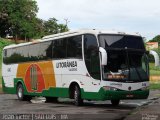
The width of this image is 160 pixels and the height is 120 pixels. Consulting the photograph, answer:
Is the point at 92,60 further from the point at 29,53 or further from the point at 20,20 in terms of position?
the point at 20,20

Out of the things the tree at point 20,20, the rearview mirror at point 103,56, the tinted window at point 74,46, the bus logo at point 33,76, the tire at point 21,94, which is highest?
the tree at point 20,20

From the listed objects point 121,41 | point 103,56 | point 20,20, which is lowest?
point 103,56

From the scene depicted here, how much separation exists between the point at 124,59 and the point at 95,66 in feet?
3.84

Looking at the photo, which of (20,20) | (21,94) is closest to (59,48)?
(21,94)

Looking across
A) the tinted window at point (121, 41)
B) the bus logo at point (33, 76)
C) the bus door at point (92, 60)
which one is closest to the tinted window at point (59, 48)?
the bus door at point (92, 60)

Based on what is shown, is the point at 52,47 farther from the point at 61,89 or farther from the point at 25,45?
the point at 25,45

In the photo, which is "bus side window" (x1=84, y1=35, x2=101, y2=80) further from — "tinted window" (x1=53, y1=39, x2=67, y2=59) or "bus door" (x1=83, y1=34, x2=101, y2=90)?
"tinted window" (x1=53, y1=39, x2=67, y2=59)

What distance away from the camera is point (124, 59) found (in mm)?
20203

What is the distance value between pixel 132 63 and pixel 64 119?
20.1ft

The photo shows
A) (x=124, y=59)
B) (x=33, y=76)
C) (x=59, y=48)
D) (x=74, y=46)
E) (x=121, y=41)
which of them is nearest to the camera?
(x=124, y=59)

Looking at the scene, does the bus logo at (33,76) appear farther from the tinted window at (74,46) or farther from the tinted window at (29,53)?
the tinted window at (74,46)

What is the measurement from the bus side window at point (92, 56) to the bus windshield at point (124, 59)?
341mm

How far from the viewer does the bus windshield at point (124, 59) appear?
20.0m

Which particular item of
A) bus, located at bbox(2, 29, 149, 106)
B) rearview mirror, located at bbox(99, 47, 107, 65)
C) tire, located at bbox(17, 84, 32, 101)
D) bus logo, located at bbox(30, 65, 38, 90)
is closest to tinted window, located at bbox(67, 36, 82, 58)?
bus, located at bbox(2, 29, 149, 106)
